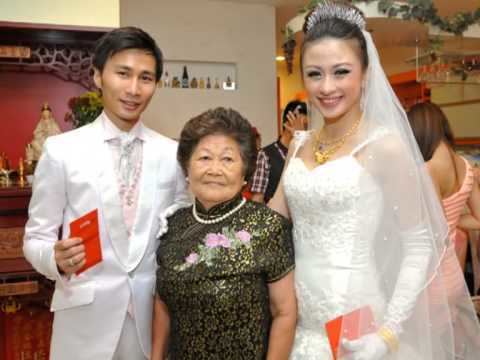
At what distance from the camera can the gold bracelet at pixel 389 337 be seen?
1.42m

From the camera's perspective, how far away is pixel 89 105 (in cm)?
277

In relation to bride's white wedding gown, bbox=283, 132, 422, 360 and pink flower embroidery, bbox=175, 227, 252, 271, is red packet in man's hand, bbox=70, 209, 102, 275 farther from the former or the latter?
bride's white wedding gown, bbox=283, 132, 422, 360

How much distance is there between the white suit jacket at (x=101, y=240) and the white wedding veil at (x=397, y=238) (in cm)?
67

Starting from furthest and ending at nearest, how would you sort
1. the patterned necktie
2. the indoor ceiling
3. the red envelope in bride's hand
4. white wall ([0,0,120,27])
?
the indoor ceiling, white wall ([0,0,120,27]), the patterned necktie, the red envelope in bride's hand

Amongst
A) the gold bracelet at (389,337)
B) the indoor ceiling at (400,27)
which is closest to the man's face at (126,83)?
the gold bracelet at (389,337)

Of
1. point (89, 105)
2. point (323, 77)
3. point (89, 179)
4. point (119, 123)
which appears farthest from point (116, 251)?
point (89, 105)

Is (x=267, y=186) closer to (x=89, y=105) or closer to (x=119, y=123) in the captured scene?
(x=89, y=105)

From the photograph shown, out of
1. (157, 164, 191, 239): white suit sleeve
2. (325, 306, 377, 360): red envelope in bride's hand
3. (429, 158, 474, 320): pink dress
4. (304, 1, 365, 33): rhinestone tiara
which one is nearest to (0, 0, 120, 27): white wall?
(157, 164, 191, 239): white suit sleeve

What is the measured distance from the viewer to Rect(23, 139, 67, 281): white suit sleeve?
1.60 metres

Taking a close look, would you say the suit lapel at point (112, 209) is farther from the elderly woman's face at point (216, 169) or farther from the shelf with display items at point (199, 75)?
the shelf with display items at point (199, 75)

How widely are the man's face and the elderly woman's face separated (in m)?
0.29

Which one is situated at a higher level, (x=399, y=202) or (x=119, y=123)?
(x=119, y=123)

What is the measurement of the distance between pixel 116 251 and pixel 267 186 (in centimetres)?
195

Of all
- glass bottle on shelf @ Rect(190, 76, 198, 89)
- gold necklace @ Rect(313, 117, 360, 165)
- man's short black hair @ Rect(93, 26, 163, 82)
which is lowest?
gold necklace @ Rect(313, 117, 360, 165)
